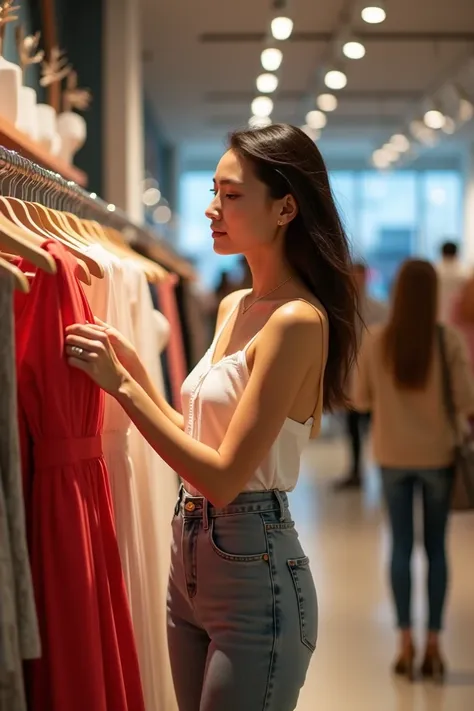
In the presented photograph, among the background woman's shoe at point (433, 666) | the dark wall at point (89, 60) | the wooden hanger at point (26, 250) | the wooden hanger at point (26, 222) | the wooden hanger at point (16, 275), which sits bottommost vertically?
the background woman's shoe at point (433, 666)

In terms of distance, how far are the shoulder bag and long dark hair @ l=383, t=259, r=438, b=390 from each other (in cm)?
7

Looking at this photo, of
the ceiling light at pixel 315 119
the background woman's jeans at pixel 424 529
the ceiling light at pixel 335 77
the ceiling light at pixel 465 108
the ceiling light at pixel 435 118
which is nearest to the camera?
the background woman's jeans at pixel 424 529

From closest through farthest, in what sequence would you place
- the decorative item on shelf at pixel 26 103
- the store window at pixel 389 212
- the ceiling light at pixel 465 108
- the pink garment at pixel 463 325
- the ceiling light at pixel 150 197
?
the decorative item on shelf at pixel 26 103 → the pink garment at pixel 463 325 → the ceiling light at pixel 465 108 → the ceiling light at pixel 150 197 → the store window at pixel 389 212

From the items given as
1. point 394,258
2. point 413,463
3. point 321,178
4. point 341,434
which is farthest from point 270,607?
point 394,258

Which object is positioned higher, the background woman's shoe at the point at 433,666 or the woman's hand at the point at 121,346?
the woman's hand at the point at 121,346

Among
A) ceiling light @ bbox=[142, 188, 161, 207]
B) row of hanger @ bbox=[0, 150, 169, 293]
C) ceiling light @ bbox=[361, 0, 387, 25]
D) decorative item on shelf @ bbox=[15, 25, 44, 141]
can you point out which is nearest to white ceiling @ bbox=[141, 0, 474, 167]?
ceiling light @ bbox=[361, 0, 387, 25]

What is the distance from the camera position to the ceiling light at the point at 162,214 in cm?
1459

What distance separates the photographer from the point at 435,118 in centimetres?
1102

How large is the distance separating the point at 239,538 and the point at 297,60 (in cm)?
961

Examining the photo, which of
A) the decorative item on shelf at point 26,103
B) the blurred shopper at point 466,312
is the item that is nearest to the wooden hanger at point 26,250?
the decorative item on shelf at point 26,103

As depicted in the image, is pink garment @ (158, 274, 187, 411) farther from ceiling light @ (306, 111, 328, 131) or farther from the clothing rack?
ceiling light @ (306, 111, 328, 131)

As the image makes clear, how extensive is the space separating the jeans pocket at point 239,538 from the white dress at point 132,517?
28cm

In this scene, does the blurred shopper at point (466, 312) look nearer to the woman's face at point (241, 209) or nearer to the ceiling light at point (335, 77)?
the ceiling light at point (335, 77)

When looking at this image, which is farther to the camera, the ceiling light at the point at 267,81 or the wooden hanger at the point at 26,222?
the ceiling light at the point at 267,81
